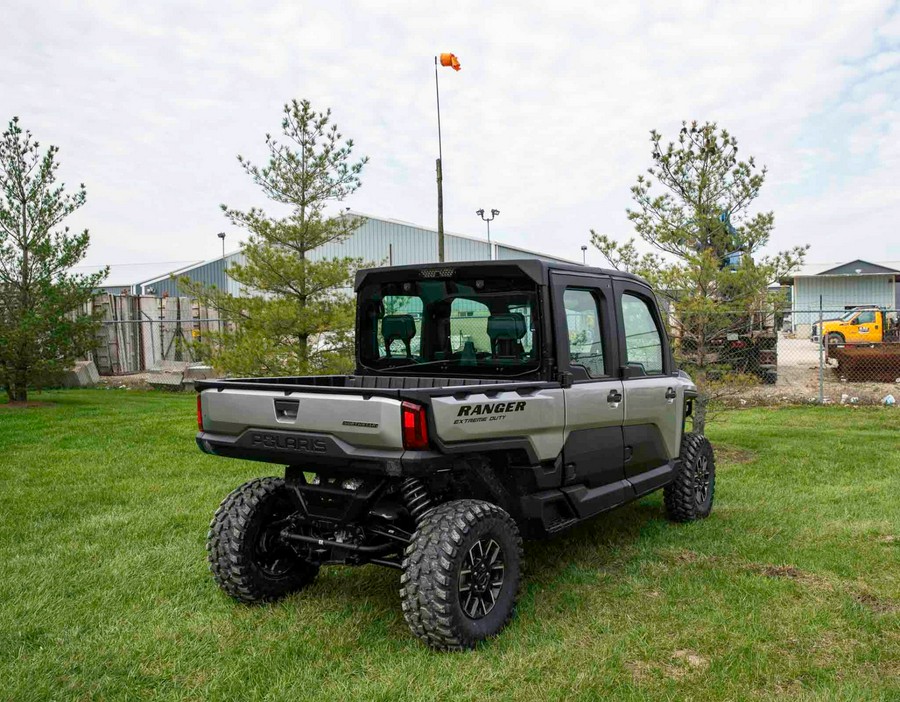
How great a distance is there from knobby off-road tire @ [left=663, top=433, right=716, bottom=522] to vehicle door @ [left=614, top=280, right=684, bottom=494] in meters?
0.34

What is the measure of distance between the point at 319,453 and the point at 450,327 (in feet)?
5.11

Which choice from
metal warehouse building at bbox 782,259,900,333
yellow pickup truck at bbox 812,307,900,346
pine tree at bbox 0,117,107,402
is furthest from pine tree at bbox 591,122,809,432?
metal warehouse building at bbox 782,259,900,333

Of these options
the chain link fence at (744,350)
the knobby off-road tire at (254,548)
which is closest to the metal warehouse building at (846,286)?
the chain link fence at (744,350)

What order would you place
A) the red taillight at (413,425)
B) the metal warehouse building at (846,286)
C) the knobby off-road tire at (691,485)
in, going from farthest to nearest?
1. the metal warehouse building at (846,286)
2. the knobby off-road tire at (691,485)
3. the red taillight at (413,425)

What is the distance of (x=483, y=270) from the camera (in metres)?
4.70

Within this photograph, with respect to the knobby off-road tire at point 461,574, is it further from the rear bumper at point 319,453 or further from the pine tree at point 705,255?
the pine tree at point 705,255

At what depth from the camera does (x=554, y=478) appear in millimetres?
4453

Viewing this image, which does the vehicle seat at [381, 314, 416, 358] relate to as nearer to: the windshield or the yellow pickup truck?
the windshield

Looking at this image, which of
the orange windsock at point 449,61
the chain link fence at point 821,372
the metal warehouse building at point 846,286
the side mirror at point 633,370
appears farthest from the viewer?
the metal warehouse building at point 846,286

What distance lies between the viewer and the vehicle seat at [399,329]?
5.22 meters

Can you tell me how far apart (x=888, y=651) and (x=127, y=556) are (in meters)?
4.62

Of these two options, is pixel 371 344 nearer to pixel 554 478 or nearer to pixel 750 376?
pixel 554 478

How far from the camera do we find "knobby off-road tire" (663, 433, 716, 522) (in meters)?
6.06

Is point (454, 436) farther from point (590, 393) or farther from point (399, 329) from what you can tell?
point (399, 329)
